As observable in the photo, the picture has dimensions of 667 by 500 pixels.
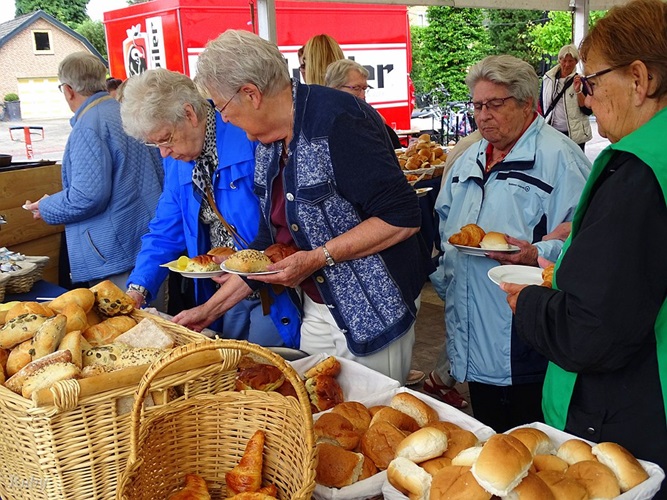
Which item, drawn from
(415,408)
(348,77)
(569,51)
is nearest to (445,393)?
(348,77)

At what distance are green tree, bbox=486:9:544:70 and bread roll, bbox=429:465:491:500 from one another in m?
23.8

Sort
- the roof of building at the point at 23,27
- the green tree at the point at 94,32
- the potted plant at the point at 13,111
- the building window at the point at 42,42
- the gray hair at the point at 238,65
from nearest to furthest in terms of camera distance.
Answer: the gray hair at the point at 238,65 → the potted plant at the point at 13,111 → the roof of building at the point at 23,27 → the building window at the point at 42,42 → the green tree at the point at 94,32

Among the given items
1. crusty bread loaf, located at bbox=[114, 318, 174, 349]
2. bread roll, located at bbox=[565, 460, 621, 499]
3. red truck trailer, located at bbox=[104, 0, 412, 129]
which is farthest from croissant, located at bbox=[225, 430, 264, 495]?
red truck trailer, located at bbox=[104, 0, 412, 129]

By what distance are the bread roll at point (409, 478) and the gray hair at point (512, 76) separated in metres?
1.73

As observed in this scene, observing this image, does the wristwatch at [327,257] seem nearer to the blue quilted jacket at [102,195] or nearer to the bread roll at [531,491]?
the bread roll at [531,491]

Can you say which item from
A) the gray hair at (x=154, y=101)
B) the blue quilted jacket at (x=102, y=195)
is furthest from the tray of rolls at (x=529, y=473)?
the blue quilted jacket at (x=102, y=195)

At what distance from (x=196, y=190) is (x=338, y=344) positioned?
827 mm

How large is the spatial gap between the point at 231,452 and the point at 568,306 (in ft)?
2.63

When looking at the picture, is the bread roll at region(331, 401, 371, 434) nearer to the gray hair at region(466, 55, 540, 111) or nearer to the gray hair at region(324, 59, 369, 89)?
the gray hair at region(466, 55, 540, 111)

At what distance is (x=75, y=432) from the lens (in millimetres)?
1328

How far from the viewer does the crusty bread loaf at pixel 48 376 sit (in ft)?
4.40

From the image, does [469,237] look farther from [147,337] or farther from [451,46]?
[451,46]

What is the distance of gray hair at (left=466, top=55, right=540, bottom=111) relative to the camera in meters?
2.56

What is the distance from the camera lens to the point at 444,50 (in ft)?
69.8
